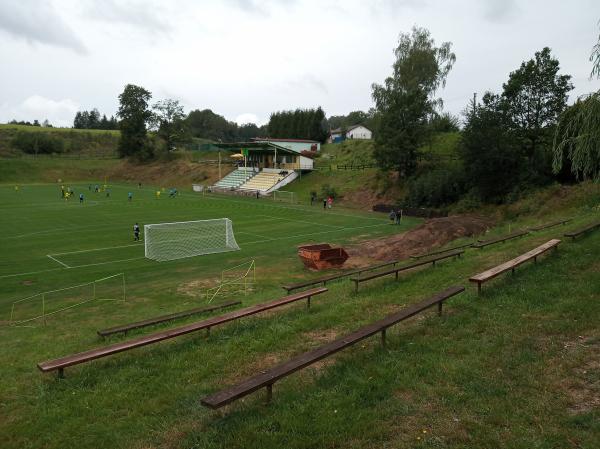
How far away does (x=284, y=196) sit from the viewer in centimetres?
6284

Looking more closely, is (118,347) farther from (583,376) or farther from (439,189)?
(439,189)

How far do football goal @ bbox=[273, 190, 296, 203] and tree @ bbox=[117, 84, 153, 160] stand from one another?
153ft

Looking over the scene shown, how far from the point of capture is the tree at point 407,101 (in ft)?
167

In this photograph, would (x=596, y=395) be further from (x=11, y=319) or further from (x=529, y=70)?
(x=529, y=70)

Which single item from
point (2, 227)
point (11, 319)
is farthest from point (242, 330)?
point (2, 227)

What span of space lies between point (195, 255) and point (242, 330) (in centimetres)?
1766

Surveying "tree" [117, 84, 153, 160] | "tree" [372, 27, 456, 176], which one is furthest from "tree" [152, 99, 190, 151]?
"tree" [372, 27, 456, 176]

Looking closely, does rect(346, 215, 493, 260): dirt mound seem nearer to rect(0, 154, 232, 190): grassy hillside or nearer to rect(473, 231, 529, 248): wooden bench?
rect(473, 231, 529, 248): wooden bench

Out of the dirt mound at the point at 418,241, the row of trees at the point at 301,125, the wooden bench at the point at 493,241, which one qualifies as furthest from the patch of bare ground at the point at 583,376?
the row of trees at the point at 301,125

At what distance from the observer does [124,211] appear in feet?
154

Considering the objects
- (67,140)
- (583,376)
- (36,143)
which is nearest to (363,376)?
(583,376)

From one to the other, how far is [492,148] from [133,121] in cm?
8140

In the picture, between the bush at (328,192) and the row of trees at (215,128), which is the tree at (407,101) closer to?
the bush at (328,192)

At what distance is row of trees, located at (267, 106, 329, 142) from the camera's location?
337 feet
